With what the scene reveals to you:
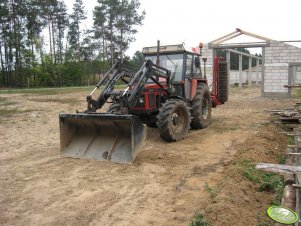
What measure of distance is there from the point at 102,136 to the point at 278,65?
641 inches

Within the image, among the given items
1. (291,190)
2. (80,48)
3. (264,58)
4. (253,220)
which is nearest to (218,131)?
(291,190)

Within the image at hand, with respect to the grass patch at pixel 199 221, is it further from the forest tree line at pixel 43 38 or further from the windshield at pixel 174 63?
the forest tree line at pixel 43 38

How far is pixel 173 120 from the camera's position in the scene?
8062 mm

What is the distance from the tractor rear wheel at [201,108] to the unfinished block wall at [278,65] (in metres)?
11.8

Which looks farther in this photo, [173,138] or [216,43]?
[216,43]

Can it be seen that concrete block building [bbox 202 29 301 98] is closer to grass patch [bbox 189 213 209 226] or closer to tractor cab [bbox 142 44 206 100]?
tractor cab [bbox 142 44 206 100]

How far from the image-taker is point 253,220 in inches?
154

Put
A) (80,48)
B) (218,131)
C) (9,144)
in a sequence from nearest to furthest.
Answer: (9,144)
(218,131)
(80,48)

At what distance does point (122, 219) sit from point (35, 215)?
3.65 feet

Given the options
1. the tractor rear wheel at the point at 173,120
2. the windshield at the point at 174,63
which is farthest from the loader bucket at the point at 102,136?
the windshield at the point at 174,63

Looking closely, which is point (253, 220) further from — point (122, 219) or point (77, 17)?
point (77, 17)

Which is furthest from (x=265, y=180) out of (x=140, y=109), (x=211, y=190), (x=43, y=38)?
(x=43, y=38)

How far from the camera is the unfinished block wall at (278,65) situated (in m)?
20.2

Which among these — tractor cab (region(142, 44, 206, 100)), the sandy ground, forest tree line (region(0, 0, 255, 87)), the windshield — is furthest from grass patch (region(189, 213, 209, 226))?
forest tree line (region(0, 0, 255, 87))
